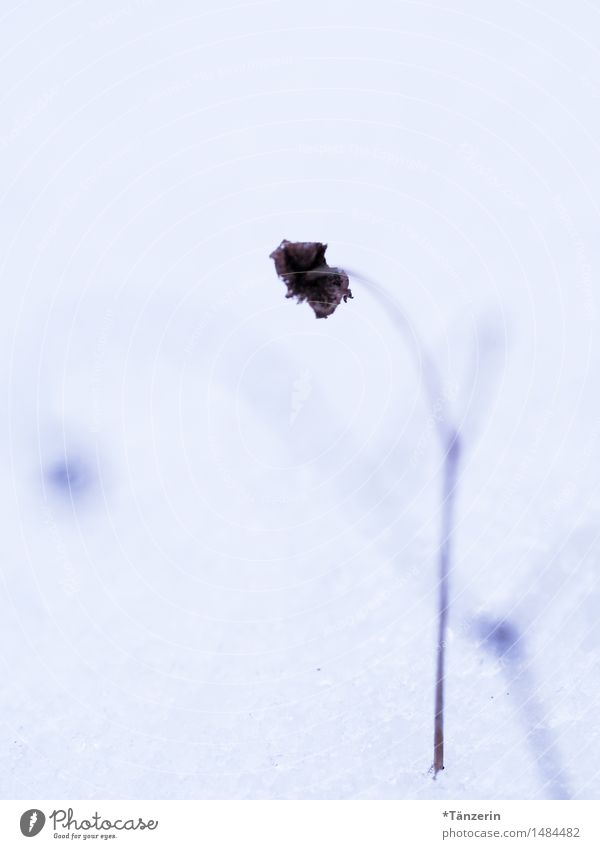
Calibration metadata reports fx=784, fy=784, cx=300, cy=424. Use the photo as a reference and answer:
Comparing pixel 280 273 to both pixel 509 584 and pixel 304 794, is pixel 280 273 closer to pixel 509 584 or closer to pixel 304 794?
pixel 509 584
